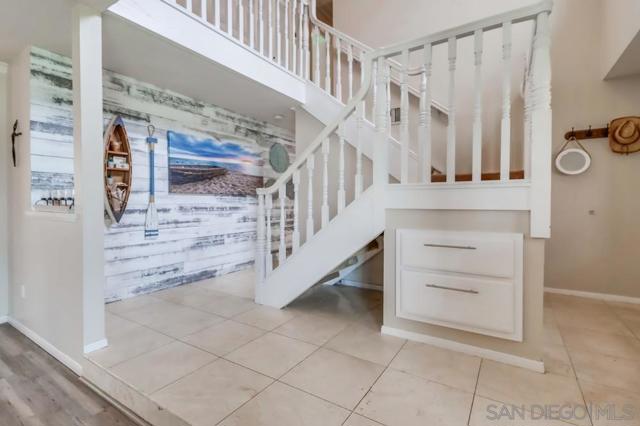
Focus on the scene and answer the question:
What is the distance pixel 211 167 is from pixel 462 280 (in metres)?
3.02

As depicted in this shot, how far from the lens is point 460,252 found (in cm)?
179

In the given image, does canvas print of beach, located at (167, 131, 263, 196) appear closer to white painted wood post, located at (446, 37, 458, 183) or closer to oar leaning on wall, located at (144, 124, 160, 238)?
oar leaning on wall, located at (144, 124, 160, 238)

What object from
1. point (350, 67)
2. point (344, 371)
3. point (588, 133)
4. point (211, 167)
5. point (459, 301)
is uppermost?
point (350, 67)

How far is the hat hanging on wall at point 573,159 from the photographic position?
2865 mm

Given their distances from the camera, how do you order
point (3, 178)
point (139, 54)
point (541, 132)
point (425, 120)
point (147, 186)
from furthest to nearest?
point (147, 186), point (3, 178), point (139, 54), point (425, 120), point (541, 132)

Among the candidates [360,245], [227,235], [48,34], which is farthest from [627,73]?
[48,34]

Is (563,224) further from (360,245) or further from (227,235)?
(227,235)

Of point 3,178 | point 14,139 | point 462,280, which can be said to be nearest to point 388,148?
point 462,280

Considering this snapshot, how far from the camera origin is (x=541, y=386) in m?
1.48

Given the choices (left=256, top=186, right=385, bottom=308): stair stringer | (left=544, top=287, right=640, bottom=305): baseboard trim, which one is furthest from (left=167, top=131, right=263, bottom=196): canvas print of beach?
(left=544, top=287, right=640, bottom=305): baseboard trim

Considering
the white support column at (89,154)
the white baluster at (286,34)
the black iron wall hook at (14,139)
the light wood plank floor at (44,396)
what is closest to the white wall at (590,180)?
the white baluster at (286,34)

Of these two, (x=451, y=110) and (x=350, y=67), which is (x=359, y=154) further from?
(x=350, y=67)

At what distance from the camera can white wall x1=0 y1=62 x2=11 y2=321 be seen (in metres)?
2.51

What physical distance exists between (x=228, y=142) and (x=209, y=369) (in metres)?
2.89
